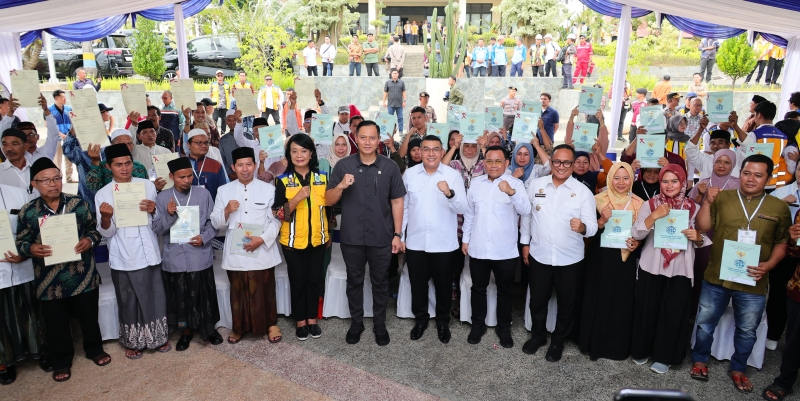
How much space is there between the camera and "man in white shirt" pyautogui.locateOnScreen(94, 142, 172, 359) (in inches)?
163

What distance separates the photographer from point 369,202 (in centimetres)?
444

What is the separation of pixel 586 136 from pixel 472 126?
105 centimetres

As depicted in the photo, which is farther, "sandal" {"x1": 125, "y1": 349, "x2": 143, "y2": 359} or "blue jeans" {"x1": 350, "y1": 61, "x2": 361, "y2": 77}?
"blue jeans" {"x1": 350, "y1": 61, "x2": 361, "y2": 77}

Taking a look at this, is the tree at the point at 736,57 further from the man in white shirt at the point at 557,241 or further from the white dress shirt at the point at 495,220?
the white dress shirt at the point at 495,220

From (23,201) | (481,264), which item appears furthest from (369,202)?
(23,201)

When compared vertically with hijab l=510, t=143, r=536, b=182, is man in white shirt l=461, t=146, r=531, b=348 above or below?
below

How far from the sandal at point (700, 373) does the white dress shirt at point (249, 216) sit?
3.45m

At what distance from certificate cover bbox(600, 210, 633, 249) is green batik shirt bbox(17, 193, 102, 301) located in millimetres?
3853

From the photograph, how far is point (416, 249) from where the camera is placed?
464cm

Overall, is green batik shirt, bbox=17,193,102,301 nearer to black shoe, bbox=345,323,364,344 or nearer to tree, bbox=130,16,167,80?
black shoe, bbox=345,323,364,344

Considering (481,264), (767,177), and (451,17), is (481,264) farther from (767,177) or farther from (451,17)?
(451,17)

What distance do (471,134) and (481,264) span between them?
131 centimetres

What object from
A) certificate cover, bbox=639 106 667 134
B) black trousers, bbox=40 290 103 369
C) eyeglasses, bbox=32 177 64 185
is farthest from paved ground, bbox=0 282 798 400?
certificate cover, bbox=639 106 667 134

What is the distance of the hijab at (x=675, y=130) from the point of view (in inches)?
316
